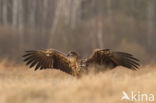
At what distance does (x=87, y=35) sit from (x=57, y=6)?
25.1 ft

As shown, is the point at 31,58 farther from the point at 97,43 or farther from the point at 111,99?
the point at 97,43

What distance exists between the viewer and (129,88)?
25.4ft

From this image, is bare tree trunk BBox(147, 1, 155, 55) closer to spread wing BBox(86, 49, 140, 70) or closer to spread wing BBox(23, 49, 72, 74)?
spread wing BBox(23, 49, 72, 74)

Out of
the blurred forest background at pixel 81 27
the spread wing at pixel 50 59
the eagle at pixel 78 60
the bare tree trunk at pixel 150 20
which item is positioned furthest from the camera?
the bare tree trunk at pixel 150 20

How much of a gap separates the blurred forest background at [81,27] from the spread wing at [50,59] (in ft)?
34.1

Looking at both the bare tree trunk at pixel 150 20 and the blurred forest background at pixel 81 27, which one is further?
the bare tree trunk at pixel 150 20

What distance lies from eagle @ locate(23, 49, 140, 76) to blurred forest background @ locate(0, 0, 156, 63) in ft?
34.4

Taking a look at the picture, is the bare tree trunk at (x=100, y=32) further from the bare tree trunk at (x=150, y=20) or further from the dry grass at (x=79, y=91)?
the dry grass at (x=79, y=91)

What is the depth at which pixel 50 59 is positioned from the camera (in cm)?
1005

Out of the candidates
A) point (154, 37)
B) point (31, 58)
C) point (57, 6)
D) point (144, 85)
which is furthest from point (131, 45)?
point (144, 85)

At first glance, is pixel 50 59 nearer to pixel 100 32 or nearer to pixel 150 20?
pixel 100 32

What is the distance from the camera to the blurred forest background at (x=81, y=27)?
23.6 meters

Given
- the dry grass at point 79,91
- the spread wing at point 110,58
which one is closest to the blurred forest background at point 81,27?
the spread wing at point 110,58

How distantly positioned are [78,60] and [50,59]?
98cm
